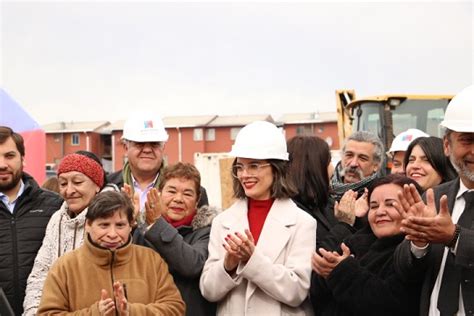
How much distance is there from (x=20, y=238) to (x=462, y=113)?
2.87 metres

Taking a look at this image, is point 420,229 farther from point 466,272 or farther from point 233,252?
point 233,252

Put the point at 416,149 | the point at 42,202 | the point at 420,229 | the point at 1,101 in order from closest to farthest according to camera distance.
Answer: the point at 420,229 < the point at 42,202 < the point at 416,149 < the point at 1,101

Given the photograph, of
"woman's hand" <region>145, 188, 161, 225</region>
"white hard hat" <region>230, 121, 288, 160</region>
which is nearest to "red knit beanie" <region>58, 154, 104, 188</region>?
"woman's hand" <region>145, 188, 161, 225</region>

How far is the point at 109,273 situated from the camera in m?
3.40

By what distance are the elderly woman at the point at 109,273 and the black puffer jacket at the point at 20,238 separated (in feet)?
2.27

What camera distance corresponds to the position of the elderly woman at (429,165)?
15.3ft

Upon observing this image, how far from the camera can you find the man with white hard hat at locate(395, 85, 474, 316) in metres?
2.67

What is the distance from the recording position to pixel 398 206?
2.92m

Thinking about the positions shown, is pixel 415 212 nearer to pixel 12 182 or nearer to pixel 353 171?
pixel 353 171

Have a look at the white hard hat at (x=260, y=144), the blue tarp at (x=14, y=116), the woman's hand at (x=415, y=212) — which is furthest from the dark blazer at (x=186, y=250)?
the blue tarp at (x=14, y=116)

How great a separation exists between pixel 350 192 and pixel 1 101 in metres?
5.69

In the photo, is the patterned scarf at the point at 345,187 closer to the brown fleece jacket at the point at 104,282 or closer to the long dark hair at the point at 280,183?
the long dark hair at the point at 280,183

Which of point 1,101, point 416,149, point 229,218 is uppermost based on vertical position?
point 1,101

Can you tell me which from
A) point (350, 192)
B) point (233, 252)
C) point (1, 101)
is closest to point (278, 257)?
point (233, 252)
